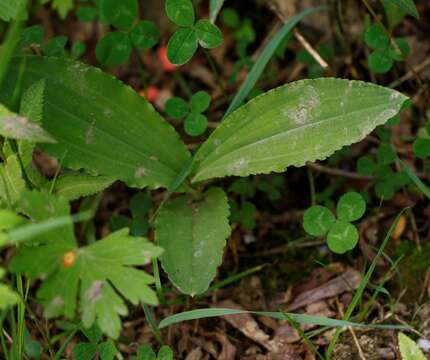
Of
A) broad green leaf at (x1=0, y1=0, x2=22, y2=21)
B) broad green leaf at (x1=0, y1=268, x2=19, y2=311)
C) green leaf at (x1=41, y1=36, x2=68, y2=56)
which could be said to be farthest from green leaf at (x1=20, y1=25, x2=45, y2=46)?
broad green leaf at (x1=0, y1=268, x2=19, y2=311)

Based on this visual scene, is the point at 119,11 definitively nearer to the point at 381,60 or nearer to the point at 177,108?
the point at 177,108

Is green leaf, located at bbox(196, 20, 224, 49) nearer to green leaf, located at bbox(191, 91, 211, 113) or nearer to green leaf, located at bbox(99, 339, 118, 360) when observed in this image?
green leaf, located at bbox(191, 91, 211, 113)

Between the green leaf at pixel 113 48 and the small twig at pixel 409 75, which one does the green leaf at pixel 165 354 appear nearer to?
the green leaf at pixel 113 48

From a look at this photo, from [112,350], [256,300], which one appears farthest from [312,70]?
[112,350]

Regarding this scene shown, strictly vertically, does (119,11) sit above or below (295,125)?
above

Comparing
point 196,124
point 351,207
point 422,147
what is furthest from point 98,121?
point 422,147

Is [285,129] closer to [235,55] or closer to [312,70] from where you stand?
[312,70]

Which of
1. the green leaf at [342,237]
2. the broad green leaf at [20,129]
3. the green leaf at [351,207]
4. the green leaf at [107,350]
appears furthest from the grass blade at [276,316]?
the broad green leaf at [20,129]

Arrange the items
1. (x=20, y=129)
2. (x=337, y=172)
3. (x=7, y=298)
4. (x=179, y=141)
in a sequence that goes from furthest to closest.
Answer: (x=337, y=172), (x=179, y=141), (x=20, y=129), (x=7, y=298)
